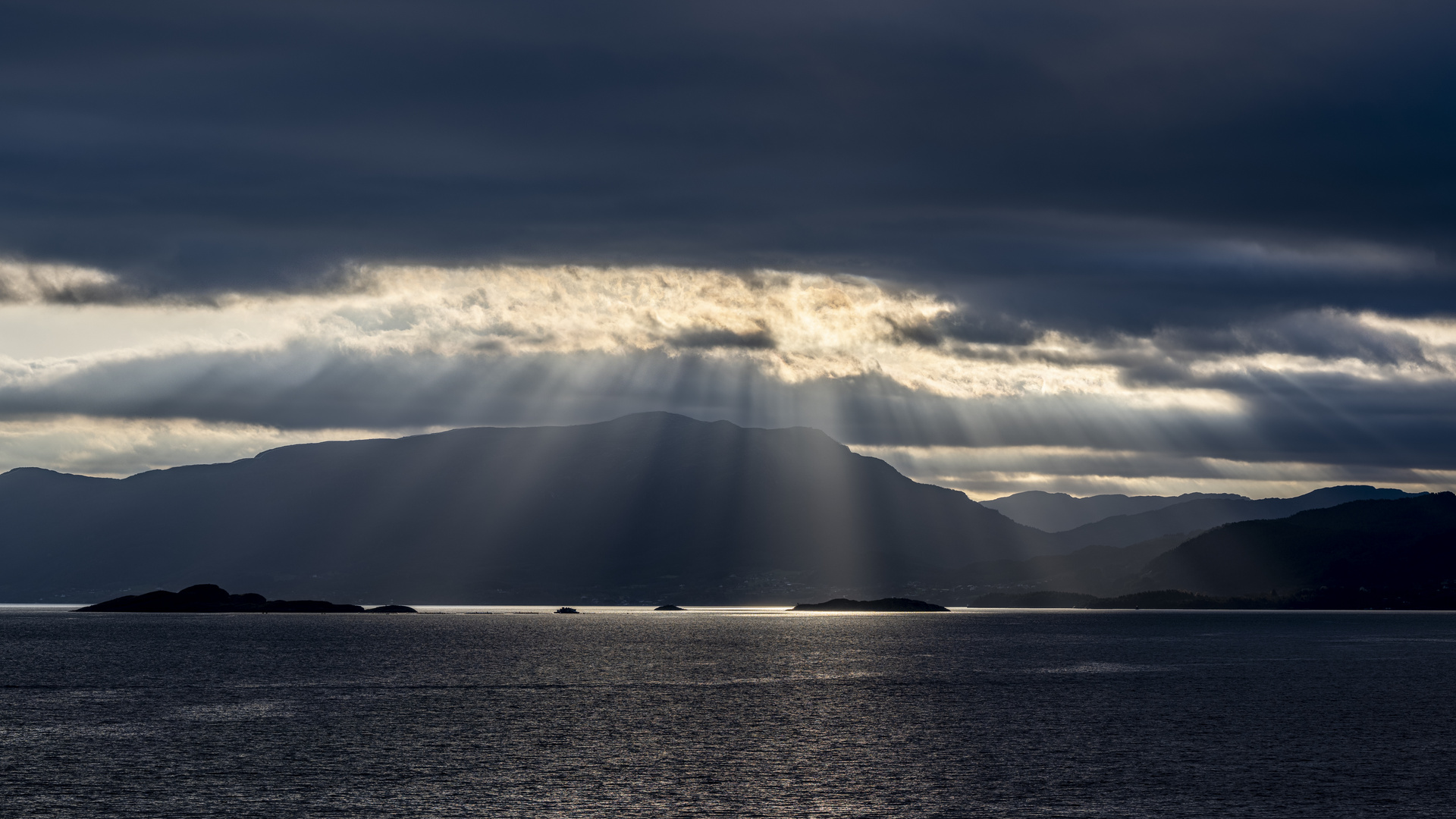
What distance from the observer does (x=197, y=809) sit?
257 ft

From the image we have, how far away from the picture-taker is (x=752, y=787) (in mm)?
88688

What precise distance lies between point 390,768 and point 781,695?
73.4 meters

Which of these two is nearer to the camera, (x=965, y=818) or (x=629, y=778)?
(x=965, y=818)

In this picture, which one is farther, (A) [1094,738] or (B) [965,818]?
(A) [1094,738]

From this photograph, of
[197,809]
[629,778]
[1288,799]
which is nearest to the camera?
[197,809]

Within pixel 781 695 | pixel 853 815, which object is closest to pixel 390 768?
pixel 853 815

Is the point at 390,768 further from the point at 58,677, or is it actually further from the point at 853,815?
the point at 58,677

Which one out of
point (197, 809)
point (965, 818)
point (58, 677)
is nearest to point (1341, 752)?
point (965, 818)

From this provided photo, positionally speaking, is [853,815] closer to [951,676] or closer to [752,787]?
[752,787]

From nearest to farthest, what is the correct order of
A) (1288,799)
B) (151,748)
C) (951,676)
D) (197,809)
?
1. (197,809)
2. (1288,799)
3. (151,748)
4. (951,676)

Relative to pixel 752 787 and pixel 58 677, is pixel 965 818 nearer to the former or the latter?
pixel 752 787

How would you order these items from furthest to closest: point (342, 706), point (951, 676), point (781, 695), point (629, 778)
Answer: point (951, 676)
point (781, 695)
point (342, 706)
point (629, 778)

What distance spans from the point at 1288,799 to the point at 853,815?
28.8 metres

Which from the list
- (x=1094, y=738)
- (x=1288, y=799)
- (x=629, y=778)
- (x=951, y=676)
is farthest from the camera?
(x=951, y=676)
